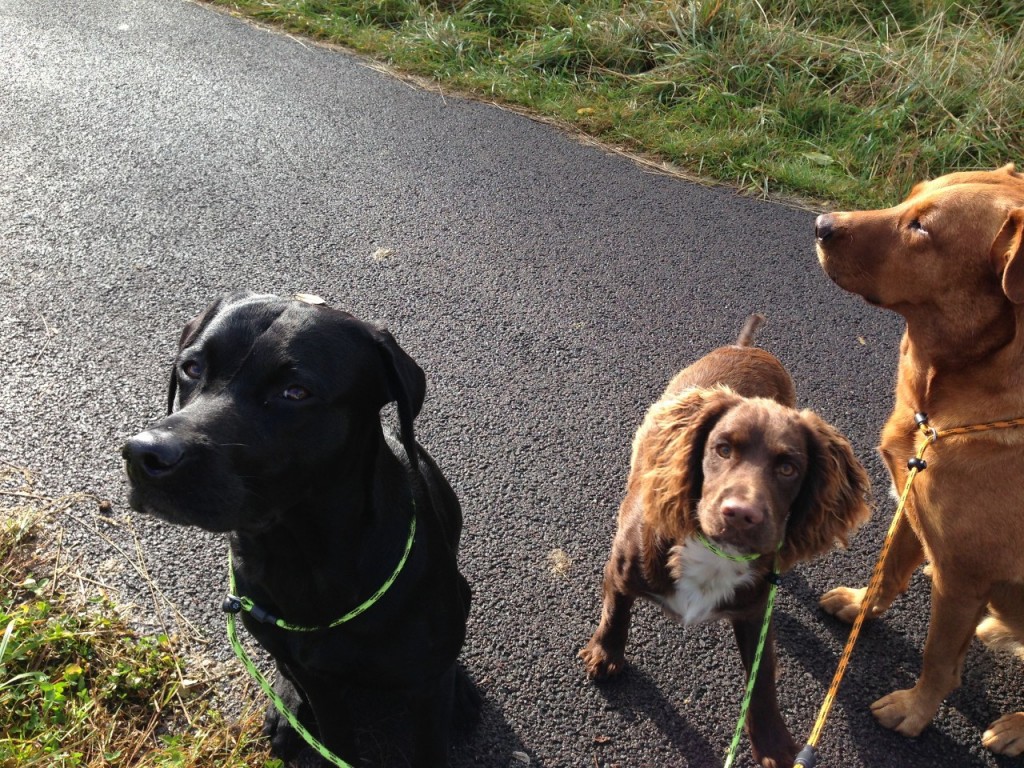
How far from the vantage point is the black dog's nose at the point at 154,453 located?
1736 mm

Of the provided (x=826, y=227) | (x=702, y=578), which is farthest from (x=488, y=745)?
(x=826, y=227)

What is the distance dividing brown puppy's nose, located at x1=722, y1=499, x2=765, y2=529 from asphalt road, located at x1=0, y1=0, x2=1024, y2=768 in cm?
83

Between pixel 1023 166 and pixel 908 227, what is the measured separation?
353 cm

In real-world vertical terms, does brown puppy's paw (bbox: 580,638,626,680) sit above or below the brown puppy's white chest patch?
below

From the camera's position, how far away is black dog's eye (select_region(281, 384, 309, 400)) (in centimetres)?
194

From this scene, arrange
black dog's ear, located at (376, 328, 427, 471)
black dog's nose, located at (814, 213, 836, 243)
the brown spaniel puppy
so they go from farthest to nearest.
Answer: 1. black dog's nose, located at (814, 213, 836, 243)
2. the brown spaniel puppy
3. black dog's ear, located at (376, 328, 427, 471)

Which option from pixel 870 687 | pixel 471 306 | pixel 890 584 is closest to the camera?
pixel 870 687

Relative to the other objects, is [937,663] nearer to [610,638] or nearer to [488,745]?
[610,638]

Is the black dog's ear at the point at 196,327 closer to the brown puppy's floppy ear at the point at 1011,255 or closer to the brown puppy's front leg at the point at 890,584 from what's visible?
the brown puppy's floppy ear at the point at 1011,255

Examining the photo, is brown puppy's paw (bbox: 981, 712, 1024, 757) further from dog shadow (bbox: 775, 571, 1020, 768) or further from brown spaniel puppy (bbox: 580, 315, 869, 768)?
brown spaniel puppy (bbox: 580, 315, 869, 768)

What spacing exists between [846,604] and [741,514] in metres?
1.08

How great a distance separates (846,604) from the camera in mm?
3092

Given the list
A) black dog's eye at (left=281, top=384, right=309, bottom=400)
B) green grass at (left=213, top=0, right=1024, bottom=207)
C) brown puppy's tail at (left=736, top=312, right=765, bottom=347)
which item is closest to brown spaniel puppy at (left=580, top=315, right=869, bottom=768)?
brown puppy's tail at (left=736, top=312, right=765, bottom=347)

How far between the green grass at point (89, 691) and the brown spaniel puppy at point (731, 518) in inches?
48.5
